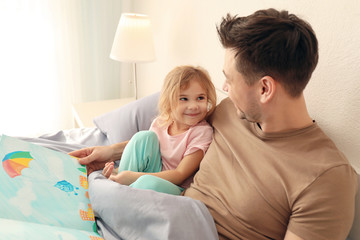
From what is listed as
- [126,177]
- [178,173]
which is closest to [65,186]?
[126,177]

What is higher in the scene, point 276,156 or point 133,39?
point 133,39

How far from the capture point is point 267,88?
87 cm

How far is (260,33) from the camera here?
2.70ft

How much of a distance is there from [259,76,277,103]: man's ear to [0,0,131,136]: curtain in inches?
76.4

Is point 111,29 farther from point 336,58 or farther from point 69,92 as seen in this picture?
point 336,58

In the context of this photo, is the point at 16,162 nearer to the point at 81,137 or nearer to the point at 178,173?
the point at 178,173

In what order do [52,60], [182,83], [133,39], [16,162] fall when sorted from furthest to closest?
[52,60] < [133,39] < [182,83] < [16,162]

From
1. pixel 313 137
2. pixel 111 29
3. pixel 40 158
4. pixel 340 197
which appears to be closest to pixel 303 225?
pixel 340 197

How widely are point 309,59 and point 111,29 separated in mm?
2023

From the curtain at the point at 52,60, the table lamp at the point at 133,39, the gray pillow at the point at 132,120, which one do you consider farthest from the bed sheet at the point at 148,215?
the curtain at the point at 52,60

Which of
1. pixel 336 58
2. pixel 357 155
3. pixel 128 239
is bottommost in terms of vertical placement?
pixel 128 239

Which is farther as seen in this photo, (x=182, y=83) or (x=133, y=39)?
(x=133, y=39)

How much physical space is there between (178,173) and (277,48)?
580mm

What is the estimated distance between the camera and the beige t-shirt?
29.9 inches
